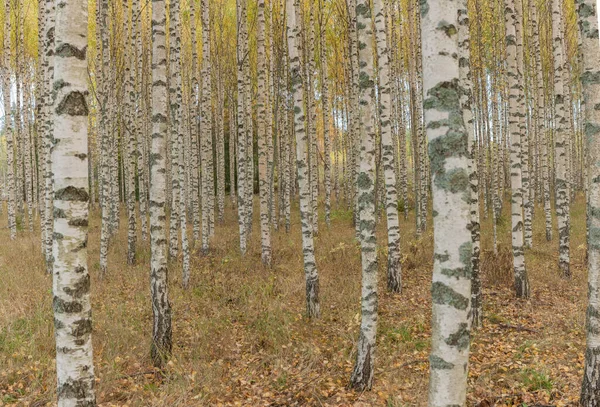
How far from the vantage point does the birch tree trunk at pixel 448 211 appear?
223cm

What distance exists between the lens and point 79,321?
3279 mm

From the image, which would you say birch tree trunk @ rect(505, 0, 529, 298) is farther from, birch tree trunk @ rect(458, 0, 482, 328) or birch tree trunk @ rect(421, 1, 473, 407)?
birch tree trunk @ rect(421, 1, 473, 407)

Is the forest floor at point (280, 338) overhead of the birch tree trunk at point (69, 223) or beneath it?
beneath

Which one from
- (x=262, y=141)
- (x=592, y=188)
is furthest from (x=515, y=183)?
(x=262, y=141)

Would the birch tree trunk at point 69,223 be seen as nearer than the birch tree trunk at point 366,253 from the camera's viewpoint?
Yes

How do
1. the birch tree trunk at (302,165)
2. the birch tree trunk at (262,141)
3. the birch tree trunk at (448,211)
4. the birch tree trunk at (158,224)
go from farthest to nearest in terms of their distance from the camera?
1. the birch tree trunk at (262,141)
2. the birch tree trunk at (302,165)
3. the birch tree trunk at (158,224)
4. the birch tree trunk at (448,211)

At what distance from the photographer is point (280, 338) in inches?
242

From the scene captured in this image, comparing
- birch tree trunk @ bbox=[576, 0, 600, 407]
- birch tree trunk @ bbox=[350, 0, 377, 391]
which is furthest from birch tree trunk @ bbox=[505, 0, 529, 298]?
birch tree trunk @ bbox=[350, 0, 377, 391]

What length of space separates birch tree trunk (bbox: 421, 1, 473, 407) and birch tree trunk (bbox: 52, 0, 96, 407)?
272 cm

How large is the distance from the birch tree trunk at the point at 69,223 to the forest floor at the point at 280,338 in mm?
1486

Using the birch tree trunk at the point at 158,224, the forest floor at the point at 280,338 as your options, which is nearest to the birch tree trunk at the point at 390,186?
the forest floor at the point at 280,338

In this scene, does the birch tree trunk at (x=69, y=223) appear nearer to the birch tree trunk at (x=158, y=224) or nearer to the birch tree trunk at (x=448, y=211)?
the birch tree trunk at (x=158, y=224)

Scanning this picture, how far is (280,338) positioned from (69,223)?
375 centimetres

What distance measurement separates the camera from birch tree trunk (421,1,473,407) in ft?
7.33
